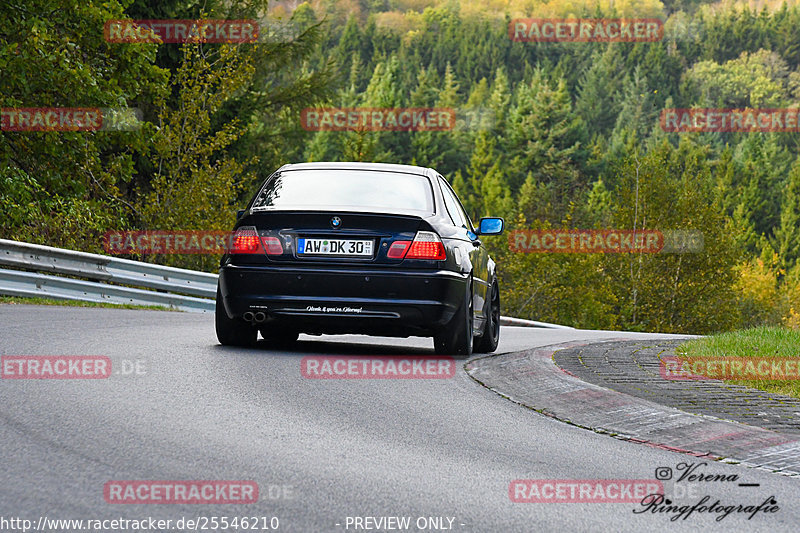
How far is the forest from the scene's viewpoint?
75.8ft

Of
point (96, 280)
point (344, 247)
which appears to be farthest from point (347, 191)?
point (96, 280)

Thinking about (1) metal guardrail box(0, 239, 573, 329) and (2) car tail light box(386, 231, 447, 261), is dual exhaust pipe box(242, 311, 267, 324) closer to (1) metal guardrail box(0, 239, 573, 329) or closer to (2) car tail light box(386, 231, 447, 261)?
(2) car tail light box(386, 231, 447, 261)

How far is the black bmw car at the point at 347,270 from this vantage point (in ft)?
31.9

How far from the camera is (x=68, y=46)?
72.8 ft

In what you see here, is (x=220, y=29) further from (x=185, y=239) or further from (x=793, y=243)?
(x=793, y=243)

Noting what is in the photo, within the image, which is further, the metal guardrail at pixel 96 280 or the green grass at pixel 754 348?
the metal guardrail at pixel 96 280

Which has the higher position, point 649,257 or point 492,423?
point 492,423

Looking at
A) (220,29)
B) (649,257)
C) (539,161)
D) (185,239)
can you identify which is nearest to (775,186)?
(539,161)

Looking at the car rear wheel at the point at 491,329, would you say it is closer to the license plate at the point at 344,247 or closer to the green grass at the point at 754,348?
the green grass at the point at 754,348

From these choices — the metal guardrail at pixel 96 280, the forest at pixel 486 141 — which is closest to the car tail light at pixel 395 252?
the metal guardrail at pixel 96 280

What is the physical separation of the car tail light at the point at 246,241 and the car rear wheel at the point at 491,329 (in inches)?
102

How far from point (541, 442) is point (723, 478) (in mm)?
1115

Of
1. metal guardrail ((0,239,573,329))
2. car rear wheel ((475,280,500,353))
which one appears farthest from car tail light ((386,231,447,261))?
metal guardrail ((0,239,573,329))

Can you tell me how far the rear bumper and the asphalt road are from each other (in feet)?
2.04
